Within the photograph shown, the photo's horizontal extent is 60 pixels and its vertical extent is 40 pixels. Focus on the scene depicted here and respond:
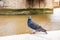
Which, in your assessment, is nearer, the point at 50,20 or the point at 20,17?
the point at 20,17

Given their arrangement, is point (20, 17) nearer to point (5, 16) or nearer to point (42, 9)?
point (5, 16)

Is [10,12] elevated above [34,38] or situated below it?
above

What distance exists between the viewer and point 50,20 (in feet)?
6.46

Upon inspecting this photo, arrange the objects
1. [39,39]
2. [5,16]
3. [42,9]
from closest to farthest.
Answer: [39,39]
[5,16]
[42,9]

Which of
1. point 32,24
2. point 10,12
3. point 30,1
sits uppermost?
point 30,1

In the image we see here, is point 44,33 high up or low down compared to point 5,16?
down

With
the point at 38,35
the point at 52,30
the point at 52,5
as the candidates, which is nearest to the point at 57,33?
the point at 52,30

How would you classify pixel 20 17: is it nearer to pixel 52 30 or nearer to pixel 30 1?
pixel 30 1

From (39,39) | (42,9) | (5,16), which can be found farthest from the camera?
(42,9)

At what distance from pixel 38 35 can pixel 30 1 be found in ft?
1.51

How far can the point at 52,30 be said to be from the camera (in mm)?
1958

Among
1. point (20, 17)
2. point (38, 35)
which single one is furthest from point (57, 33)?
point (20, 17)

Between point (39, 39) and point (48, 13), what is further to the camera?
point (48, 13)

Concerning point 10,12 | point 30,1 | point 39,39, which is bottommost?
point 39,39
